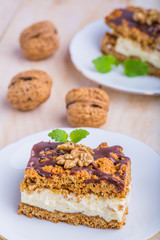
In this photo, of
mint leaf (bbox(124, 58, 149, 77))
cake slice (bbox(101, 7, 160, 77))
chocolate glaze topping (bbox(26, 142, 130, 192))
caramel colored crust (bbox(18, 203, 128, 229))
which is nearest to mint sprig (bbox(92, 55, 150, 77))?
mint leaf (bbox(124, 58, 149, 77))

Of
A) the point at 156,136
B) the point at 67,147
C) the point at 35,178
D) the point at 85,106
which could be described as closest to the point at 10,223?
the point at 35,178

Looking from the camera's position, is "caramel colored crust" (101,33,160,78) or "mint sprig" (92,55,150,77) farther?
"caramel colored crust" (101,33,160,78)

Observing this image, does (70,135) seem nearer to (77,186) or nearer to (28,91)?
(77,186)

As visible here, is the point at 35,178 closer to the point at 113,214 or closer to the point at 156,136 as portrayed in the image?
the point at 113,214

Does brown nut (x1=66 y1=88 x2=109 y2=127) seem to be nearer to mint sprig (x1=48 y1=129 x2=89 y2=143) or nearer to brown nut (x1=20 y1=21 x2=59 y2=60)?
mint sprig (x1=48 y1=129 x2=89 y2=143)

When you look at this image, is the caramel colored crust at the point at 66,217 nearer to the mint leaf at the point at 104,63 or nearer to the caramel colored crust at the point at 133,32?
the mint leaf at the point at 104,63
